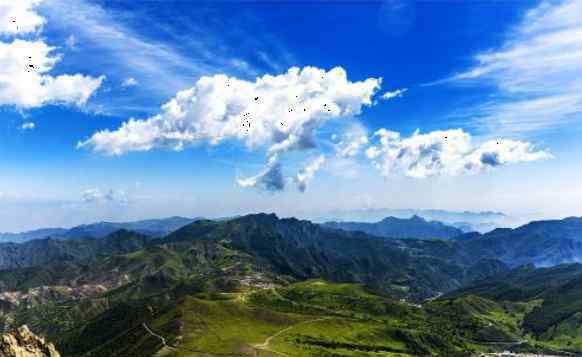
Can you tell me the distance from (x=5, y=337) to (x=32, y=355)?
8181mm

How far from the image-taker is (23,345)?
117812mm

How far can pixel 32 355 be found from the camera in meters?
118

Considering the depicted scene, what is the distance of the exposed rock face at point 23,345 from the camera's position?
370 ft

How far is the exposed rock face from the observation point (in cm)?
11269

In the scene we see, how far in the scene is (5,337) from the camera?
372 ft
